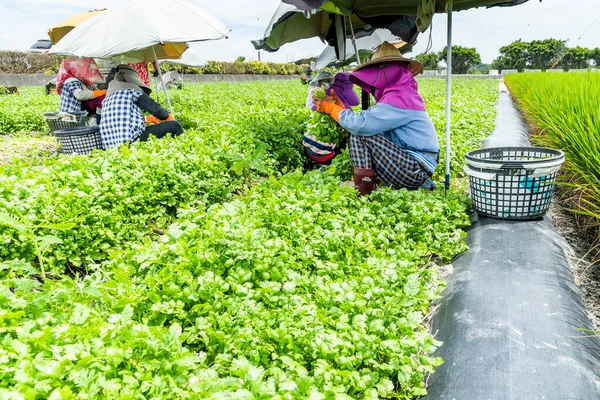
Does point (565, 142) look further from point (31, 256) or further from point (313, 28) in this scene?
point (31, 256)

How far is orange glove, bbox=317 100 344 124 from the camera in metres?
3.94

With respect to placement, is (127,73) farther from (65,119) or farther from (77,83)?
(77,83)

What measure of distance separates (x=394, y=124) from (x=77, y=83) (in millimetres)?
5048

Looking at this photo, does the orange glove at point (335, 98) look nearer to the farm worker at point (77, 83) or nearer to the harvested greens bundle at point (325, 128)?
the harvested greens bundle at point (325, 128)

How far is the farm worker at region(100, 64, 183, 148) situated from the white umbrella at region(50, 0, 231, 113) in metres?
0.37

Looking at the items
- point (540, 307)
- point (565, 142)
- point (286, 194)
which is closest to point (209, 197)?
point (286, 194)

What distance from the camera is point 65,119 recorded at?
5734mm

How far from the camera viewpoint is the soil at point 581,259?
2.21m

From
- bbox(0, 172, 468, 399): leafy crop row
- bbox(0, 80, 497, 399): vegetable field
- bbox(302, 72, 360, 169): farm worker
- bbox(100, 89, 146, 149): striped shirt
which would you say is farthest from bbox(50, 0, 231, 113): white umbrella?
bbox(0, 172, 468, 399): leafy crop row

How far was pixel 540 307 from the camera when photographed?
199 centimetres

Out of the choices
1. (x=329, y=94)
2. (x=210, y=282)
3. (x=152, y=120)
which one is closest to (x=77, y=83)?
(x=152, y=120)

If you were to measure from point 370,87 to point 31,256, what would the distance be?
2980 mm

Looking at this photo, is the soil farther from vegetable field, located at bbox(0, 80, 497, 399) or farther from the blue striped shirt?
the blue striped shirt

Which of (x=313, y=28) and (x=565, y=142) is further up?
(x=313, y=28)
